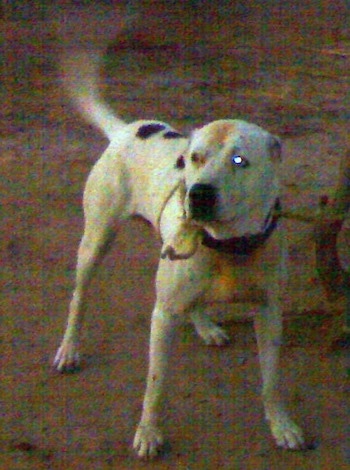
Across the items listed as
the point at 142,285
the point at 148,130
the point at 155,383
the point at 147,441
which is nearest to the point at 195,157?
the point at 155,383

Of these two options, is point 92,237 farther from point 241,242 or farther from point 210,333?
point 241,242

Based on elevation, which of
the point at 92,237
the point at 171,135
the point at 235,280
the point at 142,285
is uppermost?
the point at 171,135

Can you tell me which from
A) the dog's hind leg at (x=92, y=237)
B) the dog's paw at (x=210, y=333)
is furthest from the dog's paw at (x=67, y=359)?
the dog's paw at (x=210, y=333)

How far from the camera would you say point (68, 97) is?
878cm

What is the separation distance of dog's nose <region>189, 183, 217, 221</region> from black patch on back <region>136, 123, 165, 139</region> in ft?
4.16

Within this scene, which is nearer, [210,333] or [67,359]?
[67,359]

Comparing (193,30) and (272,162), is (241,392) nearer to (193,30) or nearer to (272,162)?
(272,162)

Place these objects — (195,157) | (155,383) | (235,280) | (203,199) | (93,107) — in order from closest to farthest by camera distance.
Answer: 1. (203,199)
2. (195,157)
3. (235,280)
4. (155,383)
5. (93,107)

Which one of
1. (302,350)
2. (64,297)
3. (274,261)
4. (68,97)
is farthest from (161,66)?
(274,261)

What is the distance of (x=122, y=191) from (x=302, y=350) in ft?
4.14

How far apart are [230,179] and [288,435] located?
4.15 ft

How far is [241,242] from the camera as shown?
3066 millimetres

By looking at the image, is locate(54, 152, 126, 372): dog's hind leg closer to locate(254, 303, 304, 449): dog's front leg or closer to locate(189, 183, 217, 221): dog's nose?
locate(254, 303, 304, 449): dog's front leg

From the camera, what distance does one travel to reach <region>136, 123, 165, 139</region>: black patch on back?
4066 millimetres
